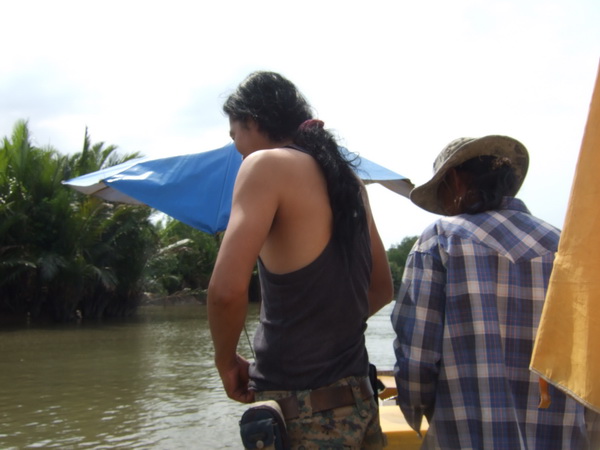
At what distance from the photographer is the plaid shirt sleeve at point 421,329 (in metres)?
2.13

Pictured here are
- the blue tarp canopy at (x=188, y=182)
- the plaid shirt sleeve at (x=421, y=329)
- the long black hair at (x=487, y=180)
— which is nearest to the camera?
the plaid shirt sleeve at (x=421, y=329)

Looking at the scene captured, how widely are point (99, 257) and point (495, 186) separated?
20264mm

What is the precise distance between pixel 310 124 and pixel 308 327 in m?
0.61

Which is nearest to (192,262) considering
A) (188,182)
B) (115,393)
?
(115,393)

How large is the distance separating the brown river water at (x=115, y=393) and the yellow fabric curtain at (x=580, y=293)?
5.28 m

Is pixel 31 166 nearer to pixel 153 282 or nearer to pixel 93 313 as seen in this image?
pixel 93 313

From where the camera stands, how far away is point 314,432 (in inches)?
73.6

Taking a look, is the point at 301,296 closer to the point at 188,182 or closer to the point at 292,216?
the point at 292,216

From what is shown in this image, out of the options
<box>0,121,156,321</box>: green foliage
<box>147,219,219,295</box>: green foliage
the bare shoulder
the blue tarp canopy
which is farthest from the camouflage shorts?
<box>147,219,219,295</box>: green foliage

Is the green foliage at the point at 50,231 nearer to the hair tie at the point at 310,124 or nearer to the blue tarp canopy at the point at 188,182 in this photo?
the blue tarp canopy at the point at 188,182

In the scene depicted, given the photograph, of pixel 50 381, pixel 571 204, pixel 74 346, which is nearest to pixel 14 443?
pixel 50 381

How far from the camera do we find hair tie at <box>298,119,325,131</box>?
2143 millimetres

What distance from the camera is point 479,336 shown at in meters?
2.07

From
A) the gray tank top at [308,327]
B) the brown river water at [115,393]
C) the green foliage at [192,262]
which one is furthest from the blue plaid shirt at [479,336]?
the green foliage at [192,262]
